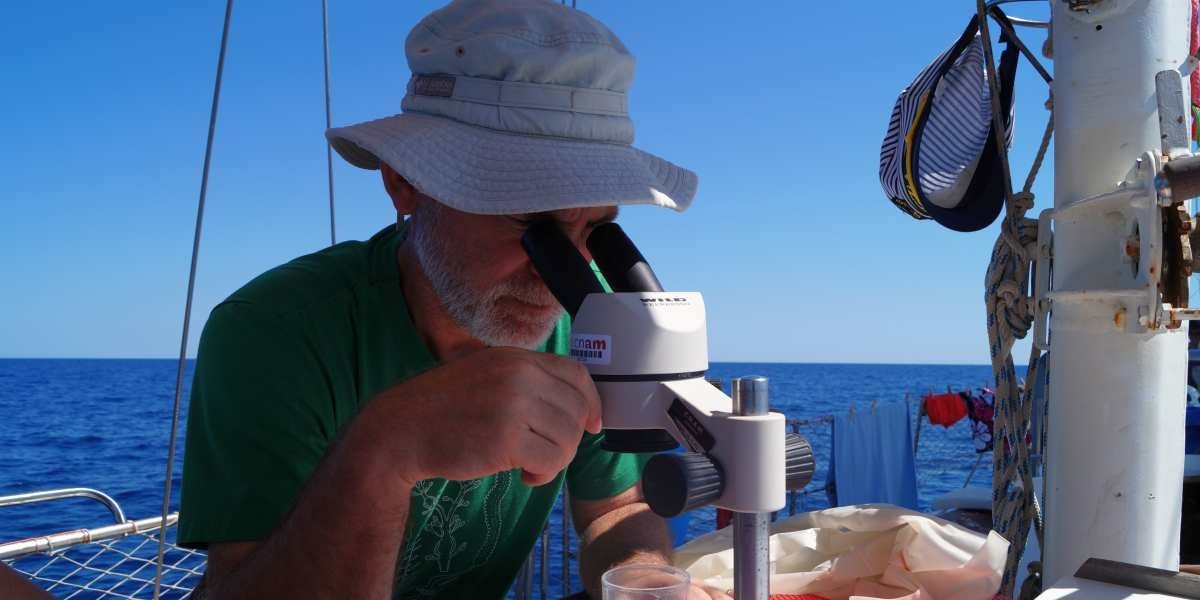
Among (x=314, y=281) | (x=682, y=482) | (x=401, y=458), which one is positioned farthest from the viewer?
(x=314, y=281)

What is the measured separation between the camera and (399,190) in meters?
1.42

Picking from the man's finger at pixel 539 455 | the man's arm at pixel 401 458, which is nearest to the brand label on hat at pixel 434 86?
the man's arm at pixel 401 458

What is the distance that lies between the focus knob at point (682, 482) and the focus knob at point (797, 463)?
60mm

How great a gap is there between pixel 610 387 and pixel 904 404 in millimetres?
5837

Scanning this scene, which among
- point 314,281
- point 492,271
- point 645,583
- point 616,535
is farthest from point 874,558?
point 314,281

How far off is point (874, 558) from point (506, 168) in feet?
2.51

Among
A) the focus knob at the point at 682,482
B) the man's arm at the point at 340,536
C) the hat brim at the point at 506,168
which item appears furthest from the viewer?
the hat brim at the point at 506,168

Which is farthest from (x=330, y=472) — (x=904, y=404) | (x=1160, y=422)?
→ (x=904, y=404)

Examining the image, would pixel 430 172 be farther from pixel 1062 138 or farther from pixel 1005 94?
pixel 1005 94

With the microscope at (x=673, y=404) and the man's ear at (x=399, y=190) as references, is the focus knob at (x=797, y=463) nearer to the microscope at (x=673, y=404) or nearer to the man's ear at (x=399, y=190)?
the microscope at (x=673, y=404)

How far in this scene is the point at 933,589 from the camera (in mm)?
1197

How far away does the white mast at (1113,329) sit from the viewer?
1100 mm

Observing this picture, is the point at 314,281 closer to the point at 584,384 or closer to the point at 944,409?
the point at 584,384

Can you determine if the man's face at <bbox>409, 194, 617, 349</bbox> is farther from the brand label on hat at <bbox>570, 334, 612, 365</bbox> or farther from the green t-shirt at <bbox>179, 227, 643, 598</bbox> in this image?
the brand label on hat at <bbox>570, 334, 612, 365</bbox>
